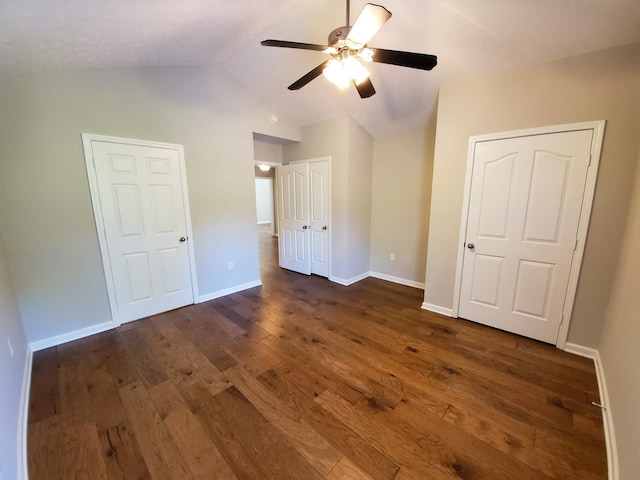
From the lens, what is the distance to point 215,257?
3.56 meters

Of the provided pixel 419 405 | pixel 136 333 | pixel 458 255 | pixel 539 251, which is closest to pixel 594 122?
pixel 539 251

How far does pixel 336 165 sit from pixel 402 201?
3.87 ft

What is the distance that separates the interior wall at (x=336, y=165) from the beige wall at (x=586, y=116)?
1.43 meters

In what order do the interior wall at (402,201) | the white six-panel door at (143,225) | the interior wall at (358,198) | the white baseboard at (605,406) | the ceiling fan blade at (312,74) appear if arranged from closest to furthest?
the white baseboard at (605,406) < the ceiling fan blade at (312,74) < the white six-panel door at (143,225) < the interior wall at (402,201) < the interior wall at (358,198)

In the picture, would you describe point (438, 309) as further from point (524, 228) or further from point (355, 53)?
point (355, 53)

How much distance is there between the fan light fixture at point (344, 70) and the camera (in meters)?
1.78

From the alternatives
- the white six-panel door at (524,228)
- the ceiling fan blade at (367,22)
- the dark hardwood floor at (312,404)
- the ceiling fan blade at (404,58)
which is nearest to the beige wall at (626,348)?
the dark hardwood floor at (312,404)

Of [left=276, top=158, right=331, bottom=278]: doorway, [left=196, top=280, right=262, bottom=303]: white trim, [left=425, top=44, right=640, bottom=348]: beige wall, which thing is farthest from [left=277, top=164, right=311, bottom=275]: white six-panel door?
[left=425, top=44, right=640, bottom=348]: beige wall

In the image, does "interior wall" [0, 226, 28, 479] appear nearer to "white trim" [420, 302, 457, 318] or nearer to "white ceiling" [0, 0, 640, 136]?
"white ceiling" [0, 0, 640, 136]

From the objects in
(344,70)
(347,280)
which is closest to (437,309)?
(347,280)

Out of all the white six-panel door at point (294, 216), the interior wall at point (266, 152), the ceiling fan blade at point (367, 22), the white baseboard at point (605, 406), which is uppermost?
the ceiling fan blade at point (367, 22)

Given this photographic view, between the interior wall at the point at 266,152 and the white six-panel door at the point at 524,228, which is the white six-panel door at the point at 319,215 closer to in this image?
the interior wall at the point at 266,152

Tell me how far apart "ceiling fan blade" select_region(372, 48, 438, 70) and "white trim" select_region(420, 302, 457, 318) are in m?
2.53

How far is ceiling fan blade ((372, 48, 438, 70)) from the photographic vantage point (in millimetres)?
1637
